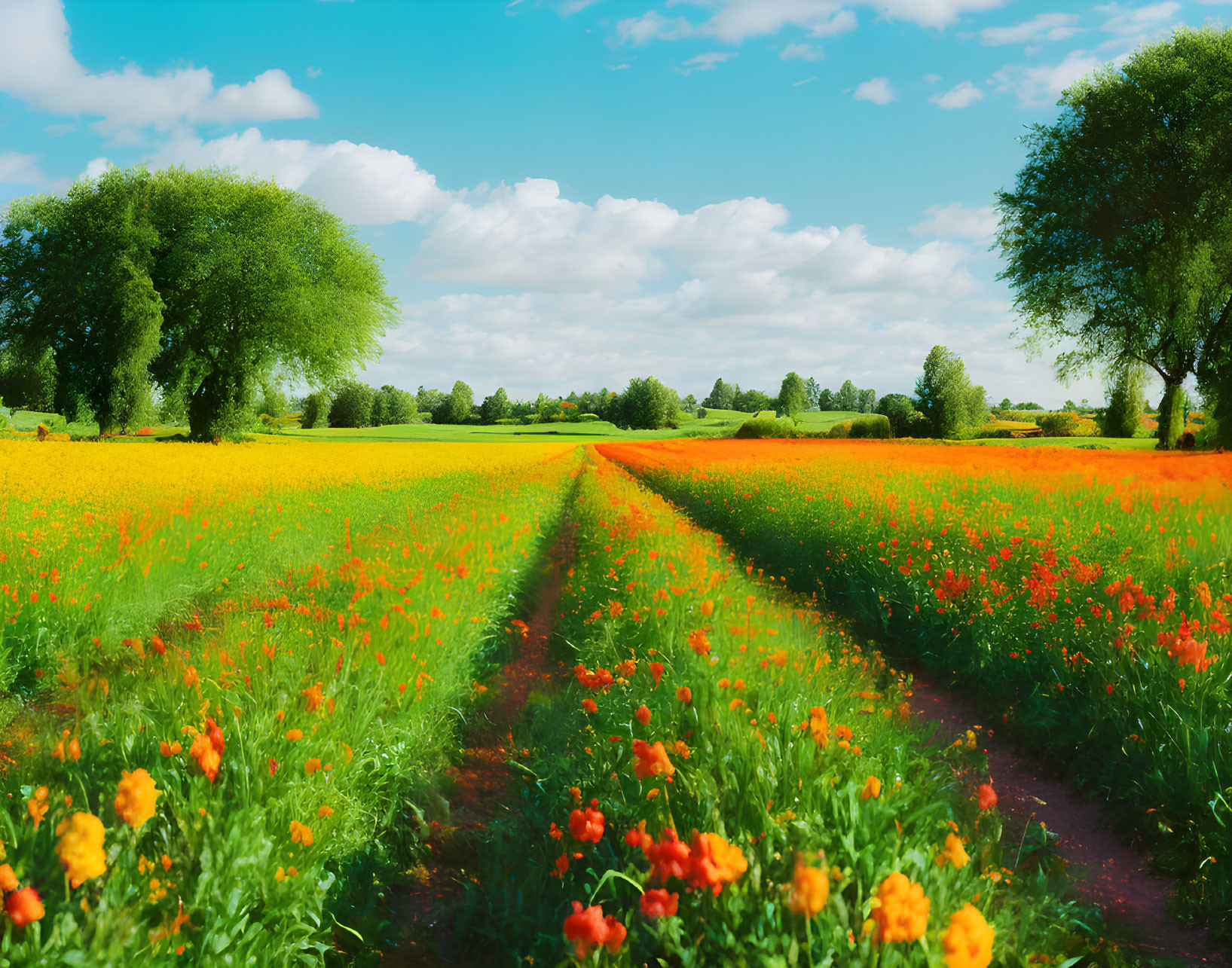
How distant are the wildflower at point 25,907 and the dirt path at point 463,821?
143 cm

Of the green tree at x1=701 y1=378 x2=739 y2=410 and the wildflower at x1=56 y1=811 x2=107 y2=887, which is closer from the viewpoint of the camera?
the wildflower at x1=56 y1=811 x2=107 y2=887

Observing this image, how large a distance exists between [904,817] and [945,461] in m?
15.7

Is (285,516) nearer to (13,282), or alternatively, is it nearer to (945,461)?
(945,461)

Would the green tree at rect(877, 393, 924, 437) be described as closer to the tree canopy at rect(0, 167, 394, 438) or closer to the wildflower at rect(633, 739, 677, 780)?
the tree canopy at rect(0, 167, 394, 438)

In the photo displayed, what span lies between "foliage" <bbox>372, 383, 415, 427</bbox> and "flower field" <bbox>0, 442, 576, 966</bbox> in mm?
97034

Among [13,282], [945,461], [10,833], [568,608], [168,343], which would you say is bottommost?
[568,608]

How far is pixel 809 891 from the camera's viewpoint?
162 cm

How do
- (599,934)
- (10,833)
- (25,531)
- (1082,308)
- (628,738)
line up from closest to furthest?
1. (599,934)
2. (10,833)
3. (628,738)
4. (25,531)
5. (1082,308)

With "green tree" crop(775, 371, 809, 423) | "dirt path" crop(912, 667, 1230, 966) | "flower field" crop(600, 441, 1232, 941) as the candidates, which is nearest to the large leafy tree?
"flower field" crop(600, 441, 1232, 941)

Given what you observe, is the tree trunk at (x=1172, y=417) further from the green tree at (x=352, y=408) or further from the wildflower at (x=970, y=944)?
the green tree at (x=352, y=408)

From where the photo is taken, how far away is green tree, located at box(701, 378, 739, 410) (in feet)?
481

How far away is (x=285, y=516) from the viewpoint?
9.72 metres

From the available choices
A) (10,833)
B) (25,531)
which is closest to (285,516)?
(25,531)

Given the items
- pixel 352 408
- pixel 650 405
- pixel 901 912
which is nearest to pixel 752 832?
pixel 901 912
